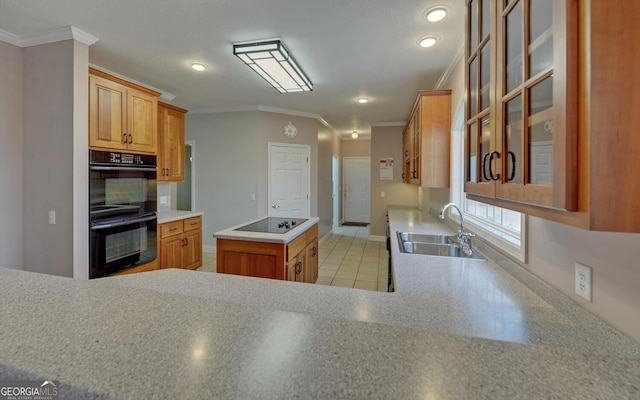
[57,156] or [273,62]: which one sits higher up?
[273,62]

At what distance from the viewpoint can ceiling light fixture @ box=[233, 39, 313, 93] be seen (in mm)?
2543

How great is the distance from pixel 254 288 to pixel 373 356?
863 millimetres

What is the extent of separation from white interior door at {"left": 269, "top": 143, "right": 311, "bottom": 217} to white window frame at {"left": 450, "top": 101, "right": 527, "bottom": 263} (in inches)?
115

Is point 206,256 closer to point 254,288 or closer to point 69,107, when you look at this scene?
point 69,107

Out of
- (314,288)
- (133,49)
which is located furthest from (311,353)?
(133,49)

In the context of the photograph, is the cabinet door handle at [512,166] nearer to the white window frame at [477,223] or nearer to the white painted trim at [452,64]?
the white window frame at [477,223]

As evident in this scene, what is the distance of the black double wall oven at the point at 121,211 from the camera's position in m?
2.51

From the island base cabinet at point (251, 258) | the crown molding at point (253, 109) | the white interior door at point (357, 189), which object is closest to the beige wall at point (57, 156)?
the island base cabinet at point (251, 258)

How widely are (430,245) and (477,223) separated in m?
0.42

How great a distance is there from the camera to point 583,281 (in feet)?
3.29

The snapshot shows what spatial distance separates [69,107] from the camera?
92.9 inches

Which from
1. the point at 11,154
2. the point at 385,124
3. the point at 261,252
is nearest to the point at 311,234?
the point at 261,252

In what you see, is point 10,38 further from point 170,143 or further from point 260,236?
point 260,236

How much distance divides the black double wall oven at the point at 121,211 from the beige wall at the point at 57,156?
0.07m
